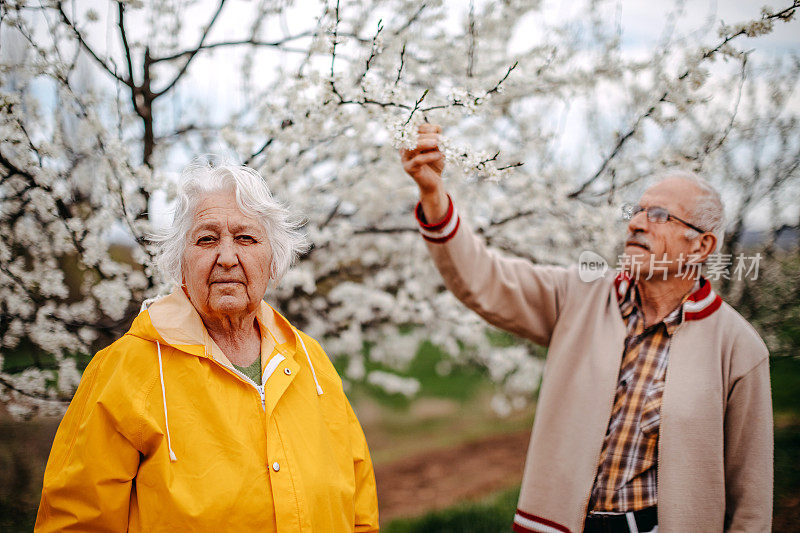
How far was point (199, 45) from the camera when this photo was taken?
2633 mm

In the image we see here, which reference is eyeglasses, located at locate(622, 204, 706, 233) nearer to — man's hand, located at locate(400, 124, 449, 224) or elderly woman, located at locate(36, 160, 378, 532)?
man's hand, located at locate(400, 124, 449, 224)

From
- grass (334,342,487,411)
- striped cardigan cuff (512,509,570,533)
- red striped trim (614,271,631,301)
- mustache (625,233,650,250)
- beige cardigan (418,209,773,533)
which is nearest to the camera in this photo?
beige cardigan (418,209,773,533)

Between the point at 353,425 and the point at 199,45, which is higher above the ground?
the point at 199,45

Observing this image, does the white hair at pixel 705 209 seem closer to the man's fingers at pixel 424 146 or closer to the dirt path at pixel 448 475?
the man's fingers at pixel 424 146

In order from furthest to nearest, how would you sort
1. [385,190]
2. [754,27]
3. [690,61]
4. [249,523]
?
[385,190], [690,61], [754,27], [249,523]

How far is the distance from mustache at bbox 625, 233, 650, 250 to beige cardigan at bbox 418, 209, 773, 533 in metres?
0.23

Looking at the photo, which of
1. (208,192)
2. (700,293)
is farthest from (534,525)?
(208,192)

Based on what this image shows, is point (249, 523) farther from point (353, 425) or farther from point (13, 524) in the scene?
point (13, 524)

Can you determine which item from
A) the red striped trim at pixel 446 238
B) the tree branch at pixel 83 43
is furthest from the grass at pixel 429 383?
the tree branch at pixel 83 43

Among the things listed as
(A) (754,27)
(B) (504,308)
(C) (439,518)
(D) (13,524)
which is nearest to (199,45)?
(B) (504,308)

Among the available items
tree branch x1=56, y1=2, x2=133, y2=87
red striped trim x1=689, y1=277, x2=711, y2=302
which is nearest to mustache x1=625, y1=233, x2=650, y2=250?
red striped trim x1=689, y1=277, x2=711, y2=302

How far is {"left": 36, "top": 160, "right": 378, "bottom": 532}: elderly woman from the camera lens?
1372 mm

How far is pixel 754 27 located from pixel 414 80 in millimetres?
1929

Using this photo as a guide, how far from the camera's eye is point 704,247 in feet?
7.14
